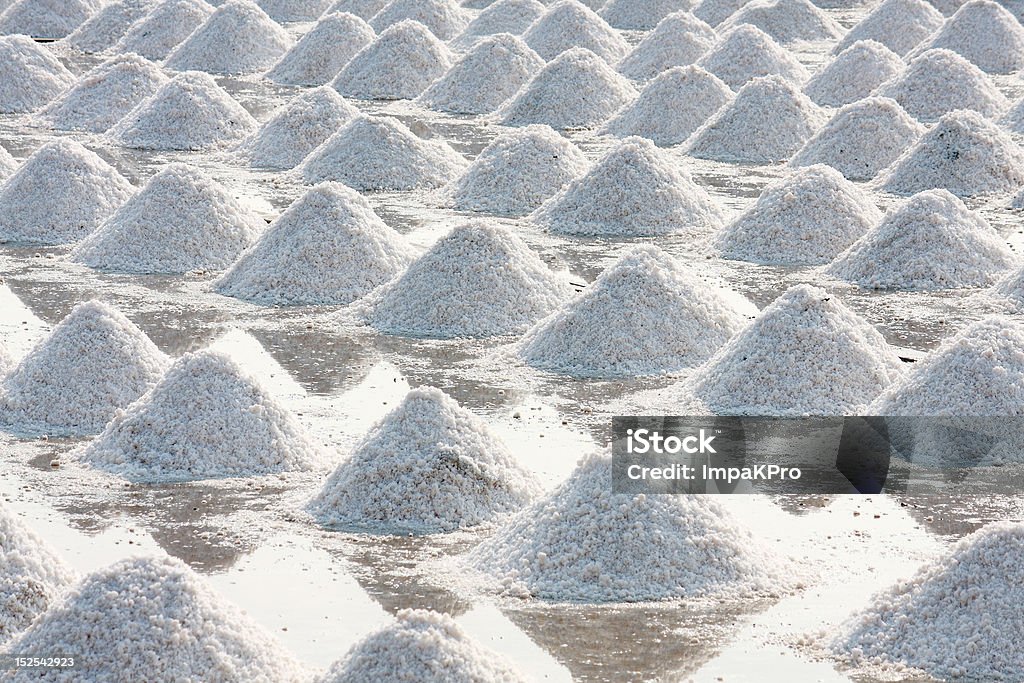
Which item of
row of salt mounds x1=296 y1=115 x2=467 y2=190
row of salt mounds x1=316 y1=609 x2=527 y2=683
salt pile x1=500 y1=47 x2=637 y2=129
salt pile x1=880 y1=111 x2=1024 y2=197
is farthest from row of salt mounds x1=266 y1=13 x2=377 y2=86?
row of salt mounds x1=316 y1=609 x2=527 y2=683

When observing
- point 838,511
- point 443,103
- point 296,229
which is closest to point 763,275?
point 296,229

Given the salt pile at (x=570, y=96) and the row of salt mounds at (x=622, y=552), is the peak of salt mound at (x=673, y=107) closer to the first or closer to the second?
the salt pile at (x=570, y=96)

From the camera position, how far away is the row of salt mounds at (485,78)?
18062 mm

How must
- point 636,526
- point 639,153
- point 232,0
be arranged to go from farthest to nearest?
point 232,0, point 639,153, point 636,526

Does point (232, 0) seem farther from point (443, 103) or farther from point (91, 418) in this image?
point (91, 418)

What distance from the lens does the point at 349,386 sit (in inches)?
367

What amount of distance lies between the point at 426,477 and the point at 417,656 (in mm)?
2024

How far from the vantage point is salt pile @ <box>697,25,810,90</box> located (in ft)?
60.9

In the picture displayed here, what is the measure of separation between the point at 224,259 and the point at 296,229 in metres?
0.66

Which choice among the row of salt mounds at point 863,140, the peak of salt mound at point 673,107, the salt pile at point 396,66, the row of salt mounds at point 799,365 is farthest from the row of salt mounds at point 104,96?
the row of salt mounds at point 799,365

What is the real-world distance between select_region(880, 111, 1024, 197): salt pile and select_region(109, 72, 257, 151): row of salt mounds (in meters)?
5.45

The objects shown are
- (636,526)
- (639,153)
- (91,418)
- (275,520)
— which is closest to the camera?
(636,526)

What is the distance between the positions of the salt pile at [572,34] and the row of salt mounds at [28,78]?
4720 millimetres

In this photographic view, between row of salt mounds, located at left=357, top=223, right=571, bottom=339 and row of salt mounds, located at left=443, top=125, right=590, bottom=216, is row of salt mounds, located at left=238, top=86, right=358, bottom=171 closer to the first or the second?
row of salt mounds, located at left=443, top=125, right=590, bottom=216
